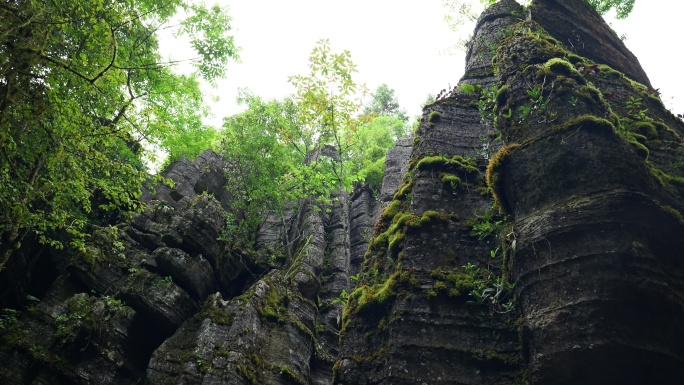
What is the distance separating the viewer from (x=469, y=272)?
7.97 m

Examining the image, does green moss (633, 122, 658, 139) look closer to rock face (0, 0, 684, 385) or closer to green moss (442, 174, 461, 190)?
rock face (0, 0, 684, 385)

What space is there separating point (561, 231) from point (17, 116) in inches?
373

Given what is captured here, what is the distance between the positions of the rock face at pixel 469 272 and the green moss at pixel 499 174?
2cm

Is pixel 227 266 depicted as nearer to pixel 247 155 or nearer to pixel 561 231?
pixel 247 155

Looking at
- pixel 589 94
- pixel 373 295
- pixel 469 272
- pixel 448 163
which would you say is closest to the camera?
pixel 589 94

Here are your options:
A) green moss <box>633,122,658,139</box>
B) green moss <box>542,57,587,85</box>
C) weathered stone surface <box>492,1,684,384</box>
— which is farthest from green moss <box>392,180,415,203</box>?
green moss <box>633,122,658,139</box>

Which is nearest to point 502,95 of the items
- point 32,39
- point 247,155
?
point 32,39

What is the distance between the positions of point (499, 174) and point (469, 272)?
6.36 feet

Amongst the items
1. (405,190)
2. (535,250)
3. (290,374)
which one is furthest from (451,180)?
(290,374)

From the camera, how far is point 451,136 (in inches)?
429

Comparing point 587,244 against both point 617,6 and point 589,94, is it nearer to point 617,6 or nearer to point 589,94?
point 589,94

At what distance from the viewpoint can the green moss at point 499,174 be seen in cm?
775

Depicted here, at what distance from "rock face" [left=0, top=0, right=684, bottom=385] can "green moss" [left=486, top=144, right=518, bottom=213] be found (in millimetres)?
24

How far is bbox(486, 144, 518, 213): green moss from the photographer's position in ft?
25.4
